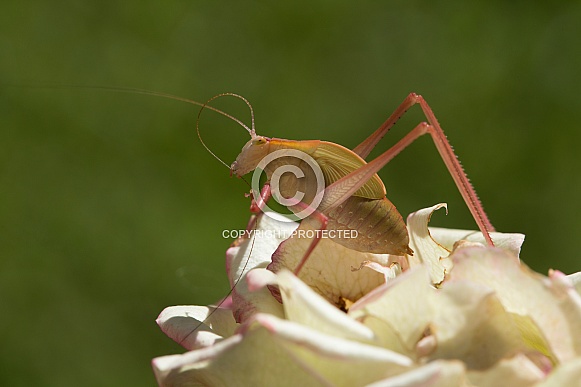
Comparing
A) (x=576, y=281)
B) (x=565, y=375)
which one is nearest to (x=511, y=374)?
(x=565, y=375)

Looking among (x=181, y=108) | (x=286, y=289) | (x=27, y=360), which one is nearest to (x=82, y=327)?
(x=27, y=360)

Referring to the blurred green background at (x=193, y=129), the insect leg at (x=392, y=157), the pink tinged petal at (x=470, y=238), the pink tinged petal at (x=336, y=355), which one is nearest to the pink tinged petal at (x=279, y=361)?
the pink tinged petal at (x=336, y=355)

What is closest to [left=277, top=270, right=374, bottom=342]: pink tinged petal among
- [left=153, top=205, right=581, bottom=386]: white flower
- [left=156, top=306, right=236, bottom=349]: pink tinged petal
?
[left=153, top=205, right=581, bottom=386]: white flower

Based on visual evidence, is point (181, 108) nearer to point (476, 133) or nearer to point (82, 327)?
point (82, 327)

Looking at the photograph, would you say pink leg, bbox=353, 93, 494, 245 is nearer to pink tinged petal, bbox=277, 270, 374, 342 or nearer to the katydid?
the katydid

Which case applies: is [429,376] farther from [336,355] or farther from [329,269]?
[329,269]
